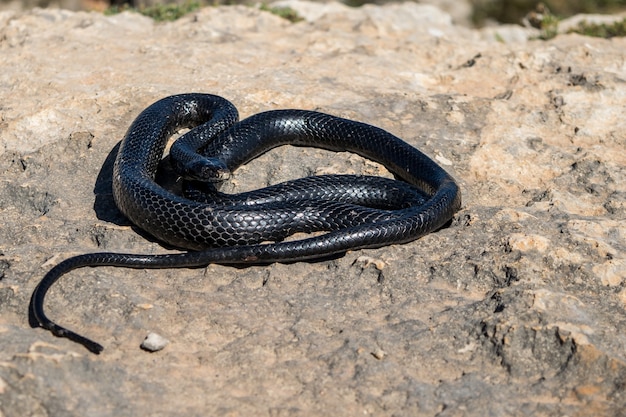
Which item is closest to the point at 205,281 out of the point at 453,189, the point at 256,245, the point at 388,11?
the point at 256,245

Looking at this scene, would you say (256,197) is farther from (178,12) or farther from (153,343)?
(178,12)

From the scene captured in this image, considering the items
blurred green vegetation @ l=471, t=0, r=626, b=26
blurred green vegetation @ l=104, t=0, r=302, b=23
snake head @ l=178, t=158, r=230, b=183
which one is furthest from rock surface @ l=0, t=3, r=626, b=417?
blurred green vegetation @ l=471, t=0, r=626, b=26

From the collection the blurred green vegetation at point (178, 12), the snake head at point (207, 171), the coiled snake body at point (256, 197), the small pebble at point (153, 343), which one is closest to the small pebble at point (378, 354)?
the coiled snake body at point (256, 197)

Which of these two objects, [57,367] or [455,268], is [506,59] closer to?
[455,268]

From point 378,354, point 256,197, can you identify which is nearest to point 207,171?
point 256,197

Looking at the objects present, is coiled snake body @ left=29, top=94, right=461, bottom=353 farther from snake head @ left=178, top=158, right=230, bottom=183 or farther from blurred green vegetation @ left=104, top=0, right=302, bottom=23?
blurred green vegetation @ left=104, top=0, right=302, bottom=23

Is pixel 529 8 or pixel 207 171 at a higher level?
pixel 207 171

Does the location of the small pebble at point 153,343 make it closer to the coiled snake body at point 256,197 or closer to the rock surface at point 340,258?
the rock surface at point 340,258
